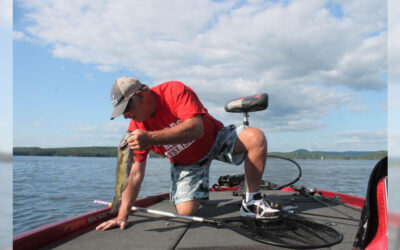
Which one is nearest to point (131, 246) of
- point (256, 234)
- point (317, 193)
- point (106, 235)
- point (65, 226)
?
point (106, 235)

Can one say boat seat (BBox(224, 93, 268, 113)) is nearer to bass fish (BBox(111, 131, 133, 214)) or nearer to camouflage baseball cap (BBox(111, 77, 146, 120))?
camouflage baseball cap (BBox(111, 77, 146, 120))

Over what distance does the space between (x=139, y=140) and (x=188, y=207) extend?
1392 millimetres

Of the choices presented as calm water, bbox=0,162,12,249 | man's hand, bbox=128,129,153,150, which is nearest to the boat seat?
man's hand, bbox=128,129,153,150

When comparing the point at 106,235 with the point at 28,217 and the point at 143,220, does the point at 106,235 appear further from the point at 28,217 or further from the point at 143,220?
the point at 28,217

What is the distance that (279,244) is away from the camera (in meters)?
2.29

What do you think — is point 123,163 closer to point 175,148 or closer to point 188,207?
point 175,148

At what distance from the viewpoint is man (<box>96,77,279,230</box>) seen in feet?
9.36

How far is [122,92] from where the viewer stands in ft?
9.52

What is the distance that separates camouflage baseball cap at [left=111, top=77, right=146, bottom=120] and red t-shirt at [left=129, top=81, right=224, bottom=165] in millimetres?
337

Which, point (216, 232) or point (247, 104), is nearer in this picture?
point (216, 232)

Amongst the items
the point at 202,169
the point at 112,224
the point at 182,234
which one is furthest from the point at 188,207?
the point at 112,224

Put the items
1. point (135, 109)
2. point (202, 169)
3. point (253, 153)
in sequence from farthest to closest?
point (202, 169)
point (253, 153)
point (135, 109)

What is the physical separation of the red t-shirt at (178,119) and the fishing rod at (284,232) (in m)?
0.80

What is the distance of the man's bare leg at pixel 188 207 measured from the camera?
353 centimetres
